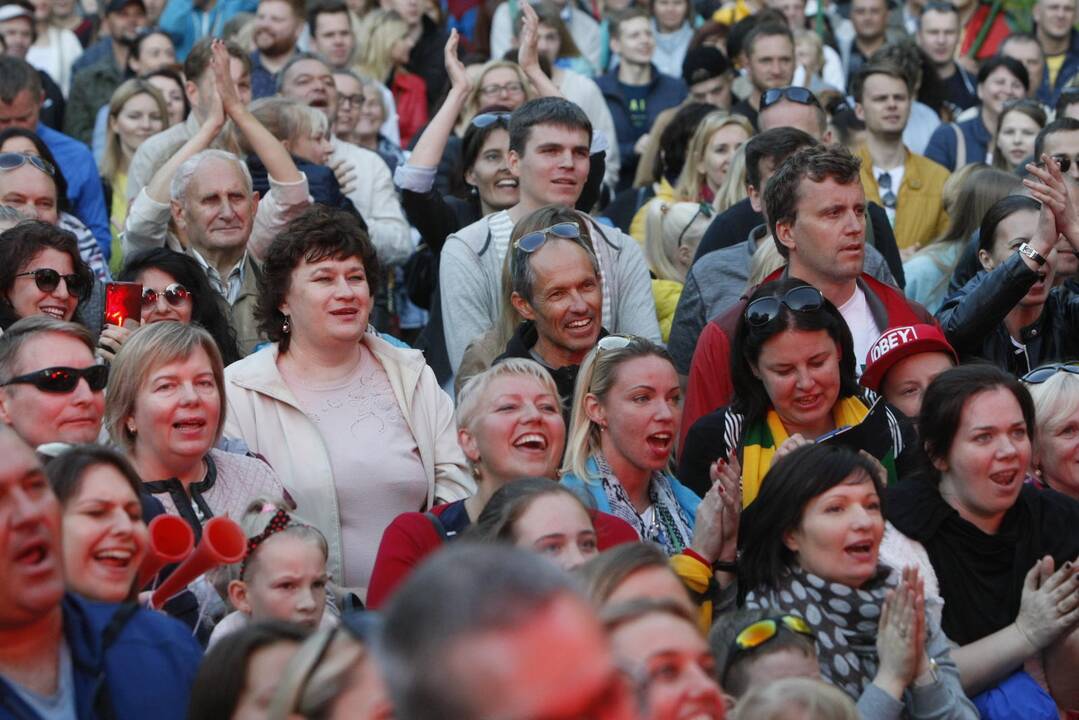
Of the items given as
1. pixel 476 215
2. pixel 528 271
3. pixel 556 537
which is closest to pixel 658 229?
pixel 476 215

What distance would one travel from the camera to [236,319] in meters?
7.07

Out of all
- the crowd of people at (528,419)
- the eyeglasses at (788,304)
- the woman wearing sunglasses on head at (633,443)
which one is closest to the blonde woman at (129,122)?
the crowd of people at (528,419)

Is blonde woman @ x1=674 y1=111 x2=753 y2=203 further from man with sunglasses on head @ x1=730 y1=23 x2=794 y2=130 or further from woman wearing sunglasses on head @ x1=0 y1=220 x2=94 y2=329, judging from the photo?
woman wearing sunglasses on head @ x1=0 y1=220 x2=94 y2=329

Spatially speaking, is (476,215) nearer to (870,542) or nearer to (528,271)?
(528,271)

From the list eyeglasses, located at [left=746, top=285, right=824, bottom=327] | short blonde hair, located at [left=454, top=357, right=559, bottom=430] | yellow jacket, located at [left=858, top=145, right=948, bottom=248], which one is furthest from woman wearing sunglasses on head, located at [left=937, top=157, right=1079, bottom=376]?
short blonde hair, located at [left=454, top=357, right=559, bottom=430]

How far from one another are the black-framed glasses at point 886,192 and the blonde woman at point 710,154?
949 mm

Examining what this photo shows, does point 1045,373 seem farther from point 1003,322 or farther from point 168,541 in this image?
point 168,541

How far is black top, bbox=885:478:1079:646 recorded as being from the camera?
Result: 5.25m

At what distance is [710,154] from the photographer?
8898mm

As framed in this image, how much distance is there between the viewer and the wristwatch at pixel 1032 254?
6.55 m

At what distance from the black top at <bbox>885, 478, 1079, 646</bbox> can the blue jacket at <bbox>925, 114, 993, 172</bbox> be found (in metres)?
5.36

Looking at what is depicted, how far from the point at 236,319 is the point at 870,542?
3224 mm

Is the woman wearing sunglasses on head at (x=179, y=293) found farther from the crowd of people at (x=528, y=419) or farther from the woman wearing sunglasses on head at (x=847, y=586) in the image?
the woman wearing sunglasses on head at (x=847, y=586)

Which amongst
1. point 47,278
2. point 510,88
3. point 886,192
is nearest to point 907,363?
point 47,278
